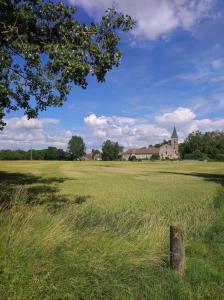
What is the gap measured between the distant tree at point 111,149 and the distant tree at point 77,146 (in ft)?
37.0

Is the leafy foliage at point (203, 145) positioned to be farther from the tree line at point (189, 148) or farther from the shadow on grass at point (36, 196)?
the shadow on grass at point (36, 196)

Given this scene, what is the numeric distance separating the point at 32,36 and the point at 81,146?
167m

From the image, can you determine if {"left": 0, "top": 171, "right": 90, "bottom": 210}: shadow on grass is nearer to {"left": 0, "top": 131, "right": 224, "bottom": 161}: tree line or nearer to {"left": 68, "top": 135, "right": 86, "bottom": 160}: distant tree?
{"left": 0, "top": 131, "right": 224, "bottom": 161}: tree line

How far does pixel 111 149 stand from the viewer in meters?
173

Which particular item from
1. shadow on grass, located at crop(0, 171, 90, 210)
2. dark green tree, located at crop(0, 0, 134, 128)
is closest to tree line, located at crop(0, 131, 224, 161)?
shadow on grass, located at crop(0, 171, 90, 210)

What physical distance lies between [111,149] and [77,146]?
16984 mm

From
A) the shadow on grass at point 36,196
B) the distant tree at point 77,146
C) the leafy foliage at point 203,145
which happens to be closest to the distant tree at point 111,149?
the distant tree at point 77,146

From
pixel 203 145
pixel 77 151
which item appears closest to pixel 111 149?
pixel 77 151

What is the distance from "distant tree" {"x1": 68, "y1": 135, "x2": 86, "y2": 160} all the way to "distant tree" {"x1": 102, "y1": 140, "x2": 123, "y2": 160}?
37.0 feet

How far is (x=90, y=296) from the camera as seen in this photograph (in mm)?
5359

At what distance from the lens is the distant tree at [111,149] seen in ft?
565

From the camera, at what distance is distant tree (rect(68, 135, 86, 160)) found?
175525 millimetres

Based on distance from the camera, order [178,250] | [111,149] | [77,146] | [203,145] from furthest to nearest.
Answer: [77,146] < [111,149] < [203,145] < [178,250]

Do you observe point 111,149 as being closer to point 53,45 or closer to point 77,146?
point 77,146
